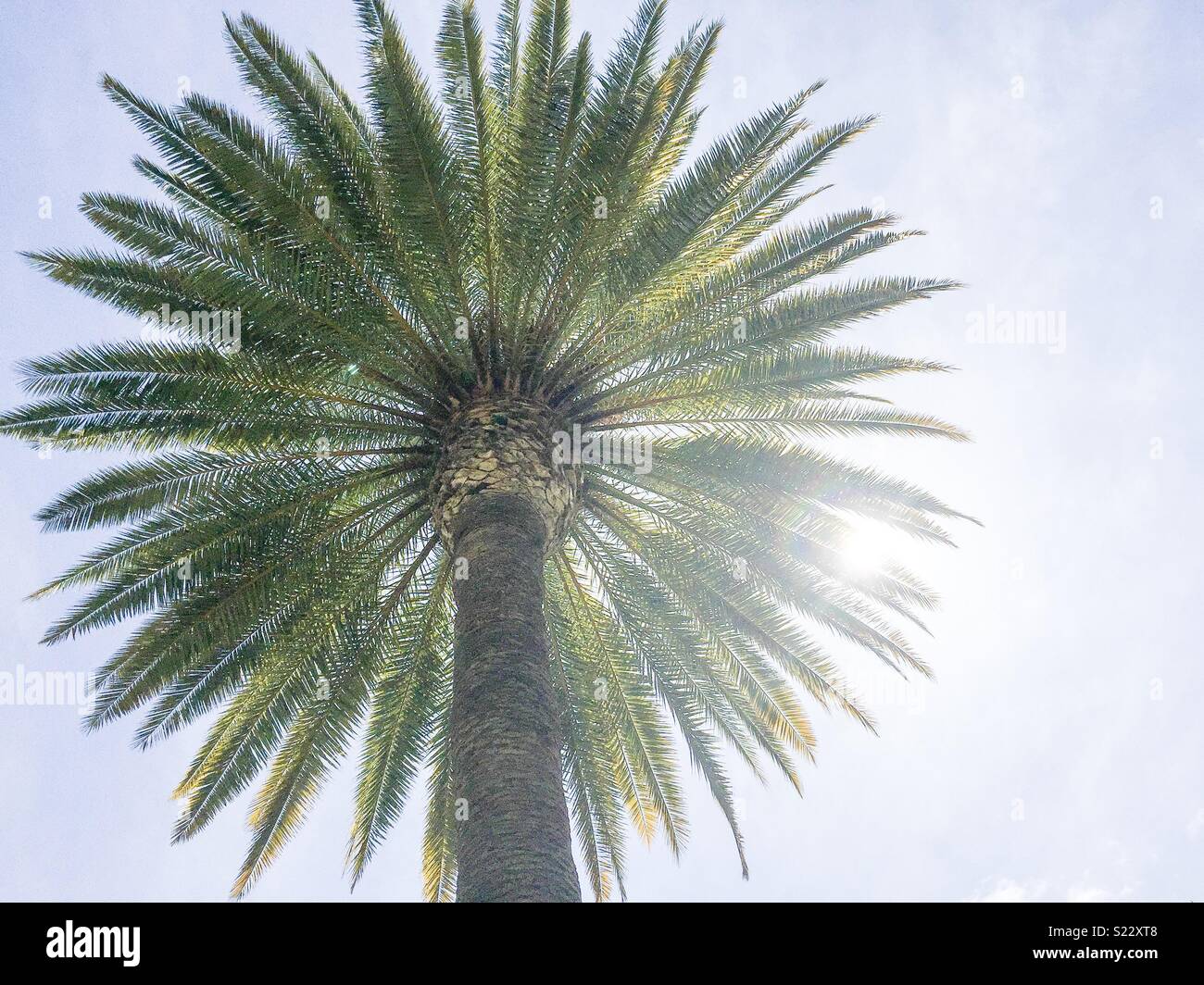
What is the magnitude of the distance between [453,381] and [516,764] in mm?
3872

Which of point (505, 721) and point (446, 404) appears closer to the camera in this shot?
point (505, 721)

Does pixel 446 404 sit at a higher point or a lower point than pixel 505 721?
higher

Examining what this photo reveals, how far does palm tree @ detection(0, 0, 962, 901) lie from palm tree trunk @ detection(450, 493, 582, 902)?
0.20 ft

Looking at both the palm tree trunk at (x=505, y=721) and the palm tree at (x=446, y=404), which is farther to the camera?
the palm tree at (x=446, y=404)

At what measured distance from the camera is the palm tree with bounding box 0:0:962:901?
8.40m

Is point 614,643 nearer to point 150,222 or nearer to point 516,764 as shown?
point 516,764

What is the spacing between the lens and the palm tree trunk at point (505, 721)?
5.73 metres

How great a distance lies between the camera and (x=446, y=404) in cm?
898

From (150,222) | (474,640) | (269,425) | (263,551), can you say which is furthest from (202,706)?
(150,222)

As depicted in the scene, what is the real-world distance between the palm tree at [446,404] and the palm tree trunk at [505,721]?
0.20ft

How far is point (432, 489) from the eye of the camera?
8.66 m

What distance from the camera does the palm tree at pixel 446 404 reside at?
27.6 ft

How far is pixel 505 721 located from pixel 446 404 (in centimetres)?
344

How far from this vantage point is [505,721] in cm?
647
